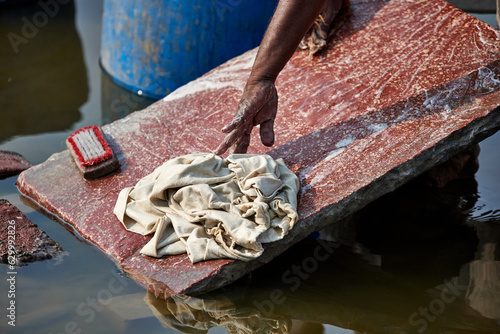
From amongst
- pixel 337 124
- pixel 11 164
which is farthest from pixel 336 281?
pixel 11 164

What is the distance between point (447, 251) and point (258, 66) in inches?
54.3

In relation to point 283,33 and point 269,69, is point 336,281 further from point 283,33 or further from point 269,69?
point 283,33

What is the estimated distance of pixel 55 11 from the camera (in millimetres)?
5551

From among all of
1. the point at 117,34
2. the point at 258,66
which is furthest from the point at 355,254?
the point at 117,34

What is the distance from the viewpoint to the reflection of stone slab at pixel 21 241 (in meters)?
2.70

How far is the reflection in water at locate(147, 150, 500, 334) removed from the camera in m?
2.44

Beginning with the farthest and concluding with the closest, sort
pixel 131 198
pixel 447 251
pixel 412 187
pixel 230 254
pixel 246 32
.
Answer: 1. pixel 246 32
2. pixel 412 187
3. pixel 447 251
4. pixel 131 198
5. pixel 230 254

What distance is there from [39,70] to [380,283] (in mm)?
3343

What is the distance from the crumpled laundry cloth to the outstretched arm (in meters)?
0.15

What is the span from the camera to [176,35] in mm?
4004

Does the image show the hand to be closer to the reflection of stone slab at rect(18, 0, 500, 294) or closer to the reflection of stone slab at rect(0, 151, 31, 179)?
the reflection of stone slab at rect(18, 0, 500, 294)

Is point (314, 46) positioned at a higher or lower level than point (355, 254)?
higher

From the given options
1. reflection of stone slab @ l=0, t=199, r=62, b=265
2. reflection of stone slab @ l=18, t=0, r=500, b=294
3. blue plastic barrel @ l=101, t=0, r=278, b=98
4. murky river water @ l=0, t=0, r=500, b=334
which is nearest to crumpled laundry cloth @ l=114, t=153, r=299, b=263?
reflection of stone slab @ l=18, t=0, r=500, b=294

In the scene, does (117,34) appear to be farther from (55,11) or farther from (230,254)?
(230,254)
